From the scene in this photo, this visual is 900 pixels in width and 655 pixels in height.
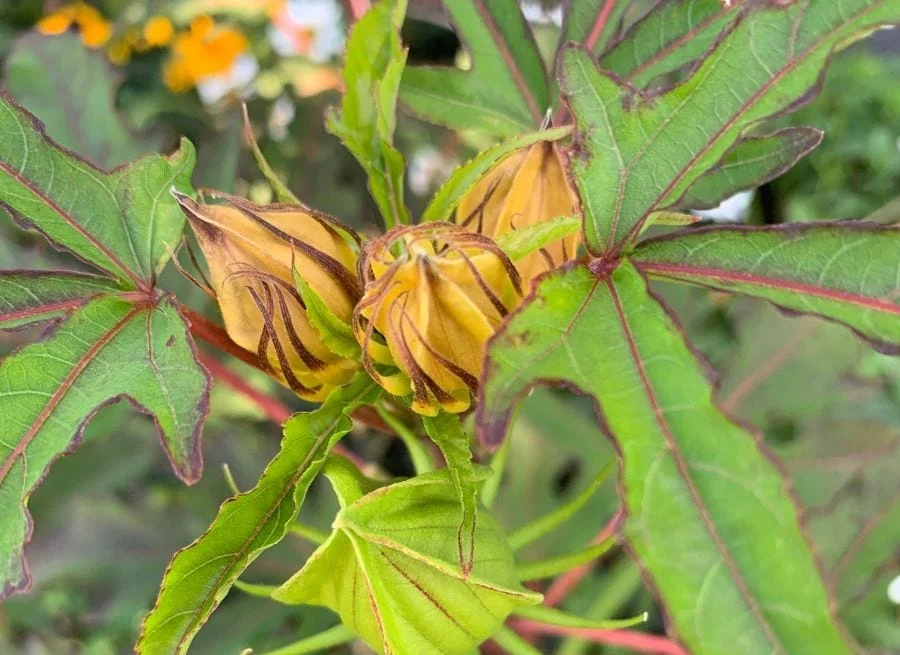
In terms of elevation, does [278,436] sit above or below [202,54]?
below

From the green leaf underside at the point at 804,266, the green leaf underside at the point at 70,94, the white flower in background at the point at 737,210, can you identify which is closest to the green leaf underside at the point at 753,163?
the green leaf underside at the point at 804,266

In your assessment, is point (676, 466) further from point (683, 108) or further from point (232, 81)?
point (232, 81)

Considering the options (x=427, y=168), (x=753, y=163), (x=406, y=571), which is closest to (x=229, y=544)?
(x=406, y=571)

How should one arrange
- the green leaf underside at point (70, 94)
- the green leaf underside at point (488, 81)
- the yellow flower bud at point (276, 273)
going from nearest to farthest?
the yellow flower bud at point (276, 273)
the green leaf underside at point (488, 81)
the green leaf underside at point (70, 94)

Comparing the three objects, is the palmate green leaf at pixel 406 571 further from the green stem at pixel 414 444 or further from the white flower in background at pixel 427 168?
the white flower in background at pixel 427 168

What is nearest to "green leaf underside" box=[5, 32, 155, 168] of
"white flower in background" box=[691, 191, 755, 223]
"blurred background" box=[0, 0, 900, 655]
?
"blurred background" box=[0, 0, 900, 655]

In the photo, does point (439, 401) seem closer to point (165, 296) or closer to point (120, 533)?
point (165, 296)
